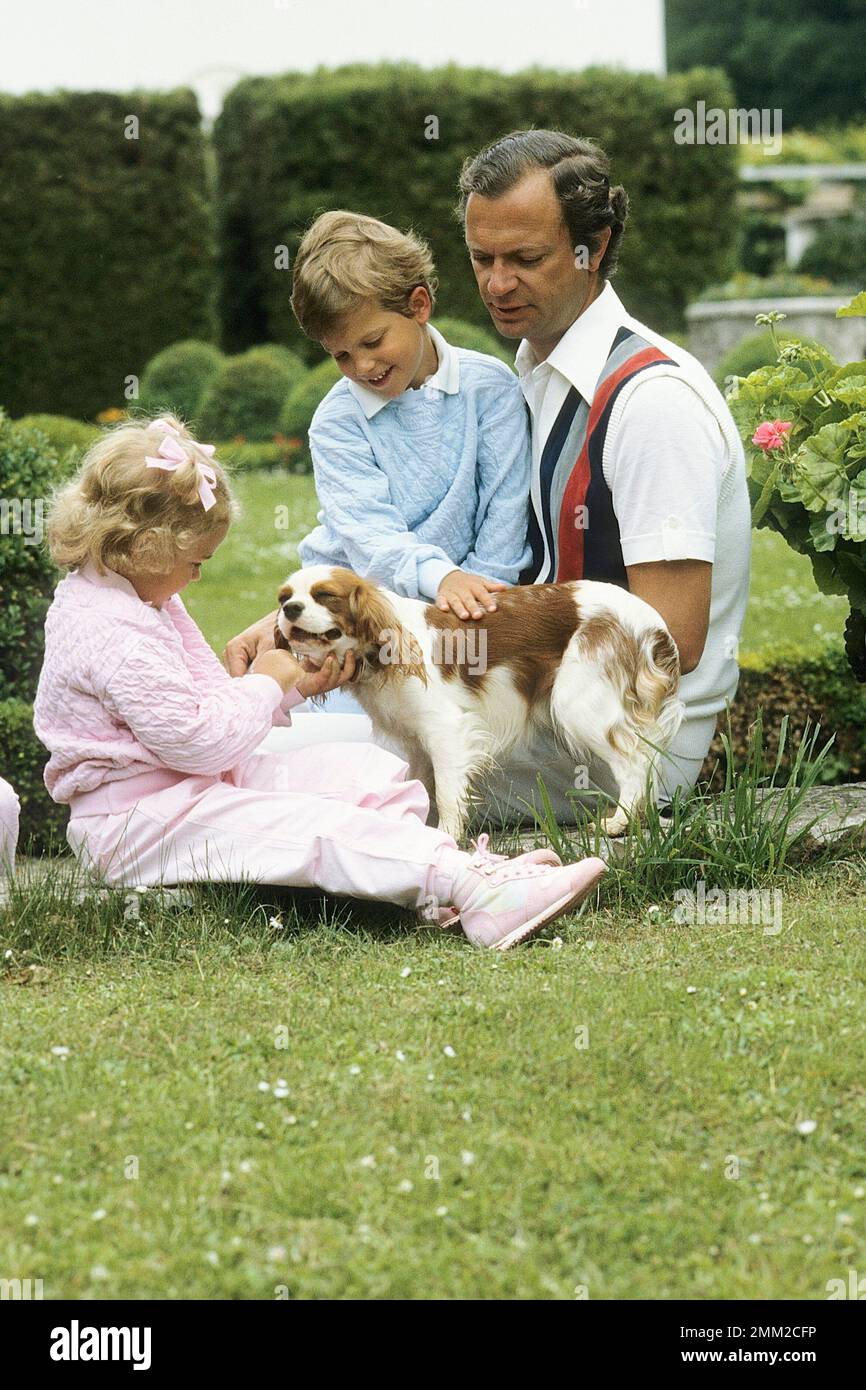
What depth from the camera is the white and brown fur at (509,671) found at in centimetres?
409

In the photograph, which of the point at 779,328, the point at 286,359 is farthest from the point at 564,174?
the point at 779,328

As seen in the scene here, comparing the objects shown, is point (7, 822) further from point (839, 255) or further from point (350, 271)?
point (839, 255)

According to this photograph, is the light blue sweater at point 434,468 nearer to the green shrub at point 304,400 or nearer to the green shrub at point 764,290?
the green shrub at point 304,400

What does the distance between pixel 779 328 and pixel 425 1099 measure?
15468 mm

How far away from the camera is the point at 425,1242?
2564mm

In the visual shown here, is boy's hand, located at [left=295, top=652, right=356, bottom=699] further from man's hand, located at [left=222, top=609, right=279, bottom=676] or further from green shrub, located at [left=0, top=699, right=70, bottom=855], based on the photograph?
green shrub, located at [left=0, top=699, right=70, bottom=855]

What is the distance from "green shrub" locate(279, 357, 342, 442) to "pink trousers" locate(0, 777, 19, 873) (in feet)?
29.8

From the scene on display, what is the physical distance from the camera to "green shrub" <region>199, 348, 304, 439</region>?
14.0 meters

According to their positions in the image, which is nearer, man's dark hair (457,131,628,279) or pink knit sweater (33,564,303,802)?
pink knit sweater (33,564,303,802)

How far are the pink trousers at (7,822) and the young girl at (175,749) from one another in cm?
35

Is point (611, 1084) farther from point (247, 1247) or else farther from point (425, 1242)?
point (247, 1247)

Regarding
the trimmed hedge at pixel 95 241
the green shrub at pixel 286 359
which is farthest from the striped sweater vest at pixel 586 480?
the trimmed hedge at pixel 95 241

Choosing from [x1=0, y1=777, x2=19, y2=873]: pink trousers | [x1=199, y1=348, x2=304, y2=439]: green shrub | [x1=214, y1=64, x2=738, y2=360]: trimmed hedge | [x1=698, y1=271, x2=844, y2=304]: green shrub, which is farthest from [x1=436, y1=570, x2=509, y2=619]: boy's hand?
[x1=698, y1=271, x2=844, y2=304]: green shrub

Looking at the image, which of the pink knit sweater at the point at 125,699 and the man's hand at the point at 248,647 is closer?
the pink knit sweater at the point at 125,699
